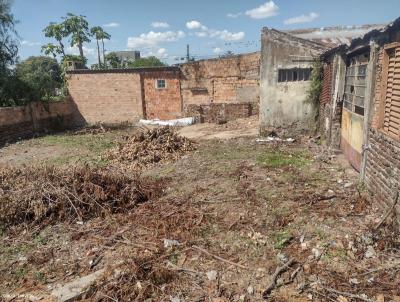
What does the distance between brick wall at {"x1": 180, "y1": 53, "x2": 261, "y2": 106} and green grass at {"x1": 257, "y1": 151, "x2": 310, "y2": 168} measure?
6.75 m

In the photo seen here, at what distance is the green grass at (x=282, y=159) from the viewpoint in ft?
26.1

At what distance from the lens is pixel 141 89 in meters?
17.2

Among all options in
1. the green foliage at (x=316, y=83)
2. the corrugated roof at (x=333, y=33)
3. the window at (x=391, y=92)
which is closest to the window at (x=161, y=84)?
the corrugated roof at (x=333, y=33)

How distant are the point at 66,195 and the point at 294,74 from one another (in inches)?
328

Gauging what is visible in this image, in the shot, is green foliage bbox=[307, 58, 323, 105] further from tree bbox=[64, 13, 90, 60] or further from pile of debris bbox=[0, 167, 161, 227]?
tree bbox=[64, 13, 90, 60]

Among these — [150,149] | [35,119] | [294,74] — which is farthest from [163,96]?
[150,149]

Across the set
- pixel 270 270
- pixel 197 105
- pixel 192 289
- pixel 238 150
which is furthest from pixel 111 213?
pixel 197 105

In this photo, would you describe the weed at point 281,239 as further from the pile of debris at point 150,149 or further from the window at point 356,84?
the pile of debris at point 150,149

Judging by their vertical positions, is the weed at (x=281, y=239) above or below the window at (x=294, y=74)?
below

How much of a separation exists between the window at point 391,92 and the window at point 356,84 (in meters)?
1.63

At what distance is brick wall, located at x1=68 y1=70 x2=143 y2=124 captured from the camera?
677 inches

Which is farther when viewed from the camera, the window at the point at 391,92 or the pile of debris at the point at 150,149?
the pile of debris at the point at 150,149

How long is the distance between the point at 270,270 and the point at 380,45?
12.9 ft

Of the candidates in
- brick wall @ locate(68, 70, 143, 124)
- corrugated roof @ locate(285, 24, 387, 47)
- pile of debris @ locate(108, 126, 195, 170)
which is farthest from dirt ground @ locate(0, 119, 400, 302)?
brick wall @ locate(68, 70, 143, 124)
